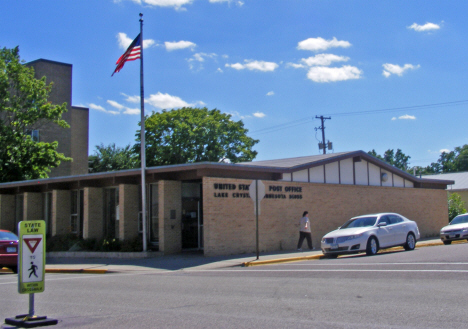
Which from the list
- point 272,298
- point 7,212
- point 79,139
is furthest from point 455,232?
point 79,139

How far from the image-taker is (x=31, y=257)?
728 centimetres

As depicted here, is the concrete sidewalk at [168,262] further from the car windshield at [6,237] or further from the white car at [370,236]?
the car windshield at [6,237]

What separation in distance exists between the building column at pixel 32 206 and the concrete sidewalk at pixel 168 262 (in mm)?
7734

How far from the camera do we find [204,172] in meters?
18.9

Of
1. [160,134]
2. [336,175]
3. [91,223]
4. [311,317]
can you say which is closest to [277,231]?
[336,175]

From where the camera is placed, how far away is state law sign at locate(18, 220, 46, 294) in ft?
23.4

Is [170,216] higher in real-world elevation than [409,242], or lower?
higher

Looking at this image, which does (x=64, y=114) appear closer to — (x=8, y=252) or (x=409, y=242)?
(x=8, y=252)

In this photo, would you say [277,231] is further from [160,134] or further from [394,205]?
[160,134]

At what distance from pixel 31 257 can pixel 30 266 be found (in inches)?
5.2

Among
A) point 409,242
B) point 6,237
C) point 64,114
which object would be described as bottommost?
point 409,242

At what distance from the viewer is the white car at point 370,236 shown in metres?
16.8

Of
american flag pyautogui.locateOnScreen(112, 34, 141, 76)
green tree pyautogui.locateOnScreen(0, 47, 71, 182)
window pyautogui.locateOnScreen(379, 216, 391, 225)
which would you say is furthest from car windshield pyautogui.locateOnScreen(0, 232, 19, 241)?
green tree pyautogui.locateOnScreen(0, 47, 71, 182)

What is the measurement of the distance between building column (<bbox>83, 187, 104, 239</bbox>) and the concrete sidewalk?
2.95 m
